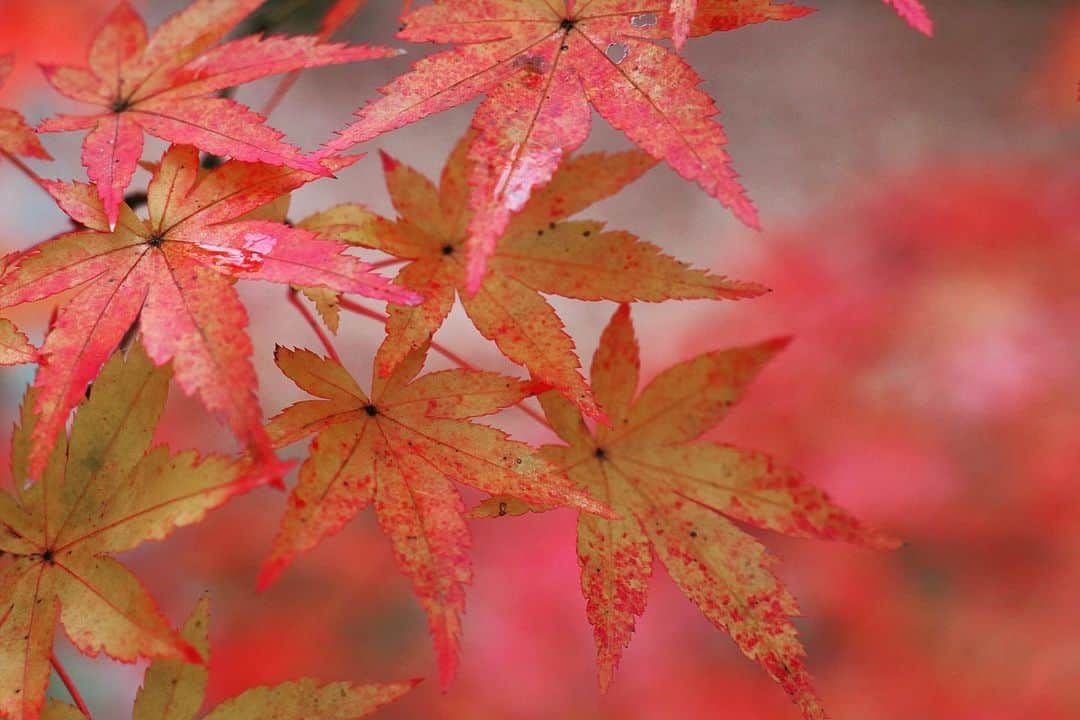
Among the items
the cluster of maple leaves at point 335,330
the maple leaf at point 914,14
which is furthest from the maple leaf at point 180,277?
the maple leaf at point 914,14

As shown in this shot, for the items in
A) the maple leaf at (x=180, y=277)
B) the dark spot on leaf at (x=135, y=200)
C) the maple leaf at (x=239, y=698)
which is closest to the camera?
the maple leaf at (x=180, y=277)

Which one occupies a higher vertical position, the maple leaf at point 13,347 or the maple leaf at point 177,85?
the maple leaf at point 177,85

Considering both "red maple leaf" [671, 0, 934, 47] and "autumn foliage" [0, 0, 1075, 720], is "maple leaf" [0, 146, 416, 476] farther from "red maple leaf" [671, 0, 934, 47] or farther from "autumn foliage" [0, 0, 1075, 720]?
"red maple leaf" [671, 0, 934, 47]

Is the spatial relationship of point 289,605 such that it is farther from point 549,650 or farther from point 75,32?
point 75,32

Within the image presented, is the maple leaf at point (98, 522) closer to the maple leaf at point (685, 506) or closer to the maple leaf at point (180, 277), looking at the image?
the maple leaf at point (180, 277)

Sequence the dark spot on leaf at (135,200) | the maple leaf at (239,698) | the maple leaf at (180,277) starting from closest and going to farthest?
the maple leaf at (180,277) → the maple leaf at (239,698) → the dark spot on leaf at (135,200)

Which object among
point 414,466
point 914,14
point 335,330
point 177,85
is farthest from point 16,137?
point 914,14
